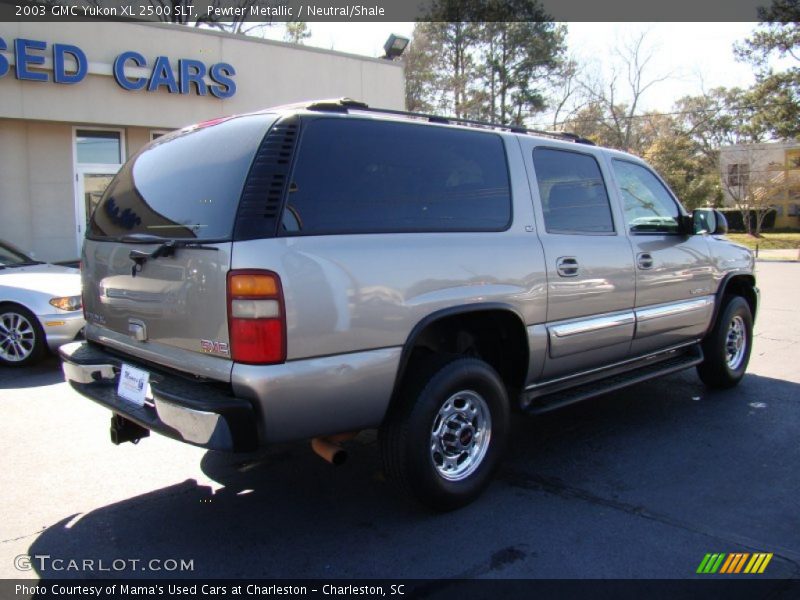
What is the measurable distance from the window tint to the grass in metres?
31.8

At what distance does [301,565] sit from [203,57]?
12249 millimetres

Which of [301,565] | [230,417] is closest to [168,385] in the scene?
[230,417]

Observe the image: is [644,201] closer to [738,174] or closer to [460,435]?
[460,435]

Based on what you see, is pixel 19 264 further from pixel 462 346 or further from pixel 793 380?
pixel 793 380

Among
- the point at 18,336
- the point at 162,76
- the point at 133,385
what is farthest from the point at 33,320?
the point at 162,76

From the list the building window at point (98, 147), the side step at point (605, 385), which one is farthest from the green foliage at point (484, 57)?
the side step at point (605, 385)

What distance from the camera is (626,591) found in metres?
2.84

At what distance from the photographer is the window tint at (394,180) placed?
3100 millimetres

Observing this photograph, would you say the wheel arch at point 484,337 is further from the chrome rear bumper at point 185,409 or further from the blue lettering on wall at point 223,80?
the blue lettering on wall at point 223,80

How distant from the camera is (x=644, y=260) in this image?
4.77 m

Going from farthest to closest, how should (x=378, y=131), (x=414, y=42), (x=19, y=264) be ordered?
(x=414, y=42)
(x=19, y=264)
(x=378, y=131)

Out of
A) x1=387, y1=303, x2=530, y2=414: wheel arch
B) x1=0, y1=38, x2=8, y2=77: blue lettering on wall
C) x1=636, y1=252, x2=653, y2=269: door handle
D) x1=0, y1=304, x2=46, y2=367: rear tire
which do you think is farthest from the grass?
x1=0, y1=304, x2=46, y2=367: rear tire

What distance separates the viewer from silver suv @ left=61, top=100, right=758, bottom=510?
2924 millimetres

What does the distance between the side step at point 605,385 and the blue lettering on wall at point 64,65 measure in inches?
429
